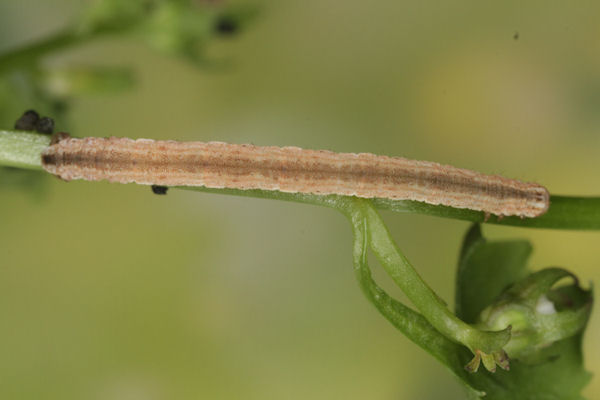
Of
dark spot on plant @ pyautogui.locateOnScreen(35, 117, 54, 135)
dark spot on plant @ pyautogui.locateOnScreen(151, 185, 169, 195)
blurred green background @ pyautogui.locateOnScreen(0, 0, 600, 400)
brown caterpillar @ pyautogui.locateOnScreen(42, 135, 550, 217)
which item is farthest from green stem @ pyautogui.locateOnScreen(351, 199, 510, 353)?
blurred green background @ pyautogui.locateOnScreen(0, 0, 600, 400)

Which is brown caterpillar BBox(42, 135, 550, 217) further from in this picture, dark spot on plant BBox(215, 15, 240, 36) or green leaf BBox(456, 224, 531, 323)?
dark spot on plant BBox(215, 15, 240, 36)

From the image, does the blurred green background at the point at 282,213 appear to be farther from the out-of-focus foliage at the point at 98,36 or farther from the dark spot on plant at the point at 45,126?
the dark spot on plant at the point at 45,126

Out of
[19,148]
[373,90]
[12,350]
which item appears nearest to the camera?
[19,148]

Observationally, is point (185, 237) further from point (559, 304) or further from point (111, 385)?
point (559, 304)

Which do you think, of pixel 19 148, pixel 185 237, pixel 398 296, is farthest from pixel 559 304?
pixel 185 237

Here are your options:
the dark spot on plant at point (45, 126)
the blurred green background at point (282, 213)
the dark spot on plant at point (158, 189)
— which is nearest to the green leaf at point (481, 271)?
the dark spot on plant at point (158, 189)

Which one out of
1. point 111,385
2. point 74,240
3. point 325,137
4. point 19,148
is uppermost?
point 325,137
